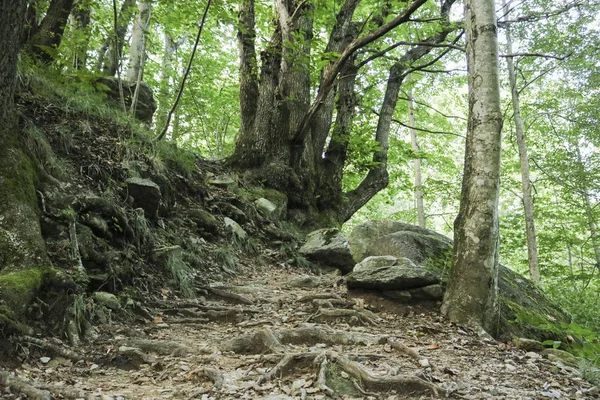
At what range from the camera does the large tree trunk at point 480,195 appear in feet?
15.0

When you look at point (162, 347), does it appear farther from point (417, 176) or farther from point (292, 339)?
point (417, 176)

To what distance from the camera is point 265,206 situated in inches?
371

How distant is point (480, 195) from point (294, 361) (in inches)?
112

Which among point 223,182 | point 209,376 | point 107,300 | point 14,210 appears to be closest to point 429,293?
point 209,376

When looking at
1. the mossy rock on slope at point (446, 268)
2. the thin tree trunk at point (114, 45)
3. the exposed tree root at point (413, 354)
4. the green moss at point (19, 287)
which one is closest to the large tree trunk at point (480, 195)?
the mossy rock on slope at point (446, 268)

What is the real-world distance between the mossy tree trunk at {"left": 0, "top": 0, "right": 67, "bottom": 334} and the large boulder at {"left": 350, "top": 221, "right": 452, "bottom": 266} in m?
5.39

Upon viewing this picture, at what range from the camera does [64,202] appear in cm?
468

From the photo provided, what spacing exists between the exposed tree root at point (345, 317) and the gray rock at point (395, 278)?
1.86 ft

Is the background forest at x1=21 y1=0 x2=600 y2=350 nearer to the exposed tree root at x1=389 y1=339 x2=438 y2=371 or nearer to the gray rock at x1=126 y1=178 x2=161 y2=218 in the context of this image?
the gray rock at x1=126 y1=178 x2=161 y2=218

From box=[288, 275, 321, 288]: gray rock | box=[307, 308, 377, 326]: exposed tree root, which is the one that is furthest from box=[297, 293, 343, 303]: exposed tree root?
box=[288, 275, 321, 288]: gray rock

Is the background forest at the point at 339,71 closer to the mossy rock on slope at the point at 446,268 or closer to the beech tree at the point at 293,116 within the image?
the beech tree at the point at 293,116

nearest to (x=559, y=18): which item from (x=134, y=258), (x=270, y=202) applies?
(x=270, y=202)

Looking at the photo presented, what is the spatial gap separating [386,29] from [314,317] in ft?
15.6

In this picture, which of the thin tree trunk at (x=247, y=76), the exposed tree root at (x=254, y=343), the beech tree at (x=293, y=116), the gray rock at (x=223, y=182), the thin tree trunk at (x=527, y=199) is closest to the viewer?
the exposed tree root at (x=254, y=343)
